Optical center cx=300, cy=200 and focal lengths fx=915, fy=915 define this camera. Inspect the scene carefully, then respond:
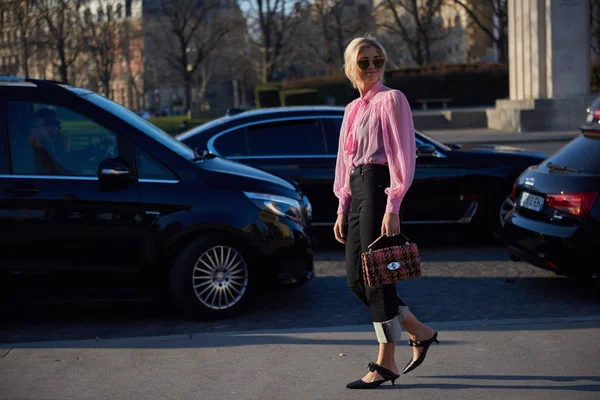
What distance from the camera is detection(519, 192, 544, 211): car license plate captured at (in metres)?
7.48

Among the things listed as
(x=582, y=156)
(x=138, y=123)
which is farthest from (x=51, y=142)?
(x=582, y=156)

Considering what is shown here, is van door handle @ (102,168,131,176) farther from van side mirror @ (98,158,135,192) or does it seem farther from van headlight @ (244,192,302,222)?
van headlight @ (244,192,302,222)

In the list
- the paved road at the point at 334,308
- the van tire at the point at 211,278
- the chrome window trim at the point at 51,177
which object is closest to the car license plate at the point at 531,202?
the paved road at the point at 334,308

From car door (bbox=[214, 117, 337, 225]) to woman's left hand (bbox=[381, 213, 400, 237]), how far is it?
16.5 feet

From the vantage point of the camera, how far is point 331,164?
9.73m

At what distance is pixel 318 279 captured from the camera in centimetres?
856

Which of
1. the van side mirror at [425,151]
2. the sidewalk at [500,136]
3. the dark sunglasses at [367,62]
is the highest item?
the dark sunglasses at [367,62]

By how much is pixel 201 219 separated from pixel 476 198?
3980mm

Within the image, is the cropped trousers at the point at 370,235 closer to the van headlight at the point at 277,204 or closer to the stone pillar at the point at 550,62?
the van headlight at the point at 277,204

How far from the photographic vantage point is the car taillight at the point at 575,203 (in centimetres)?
704

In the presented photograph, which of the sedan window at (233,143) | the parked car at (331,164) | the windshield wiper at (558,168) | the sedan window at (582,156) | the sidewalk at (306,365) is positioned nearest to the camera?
the sidewalk at (306,365)

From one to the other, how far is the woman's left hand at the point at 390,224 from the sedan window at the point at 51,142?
2.91m

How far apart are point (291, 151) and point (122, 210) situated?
11.3 ft

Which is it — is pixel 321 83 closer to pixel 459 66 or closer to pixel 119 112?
pixel 459 66
